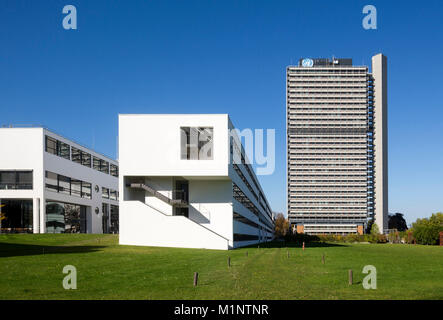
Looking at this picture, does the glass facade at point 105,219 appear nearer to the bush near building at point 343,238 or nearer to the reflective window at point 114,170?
the reflective window at point 114,170

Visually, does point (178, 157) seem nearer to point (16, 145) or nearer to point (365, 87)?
point (16, 145)

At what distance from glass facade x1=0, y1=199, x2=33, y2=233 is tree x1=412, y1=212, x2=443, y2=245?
62.2 metres

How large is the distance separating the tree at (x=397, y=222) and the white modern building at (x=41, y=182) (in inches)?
5745

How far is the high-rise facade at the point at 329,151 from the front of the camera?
176000 mm

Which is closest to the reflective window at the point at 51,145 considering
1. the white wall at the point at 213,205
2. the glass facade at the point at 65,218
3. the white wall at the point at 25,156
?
the white wall at the point at 25,156

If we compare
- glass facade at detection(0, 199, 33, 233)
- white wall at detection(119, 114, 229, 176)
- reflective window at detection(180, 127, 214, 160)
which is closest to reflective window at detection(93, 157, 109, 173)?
glass facade at detection(0, 199, 33, 233)

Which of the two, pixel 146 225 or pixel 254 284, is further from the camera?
pixel 146 225

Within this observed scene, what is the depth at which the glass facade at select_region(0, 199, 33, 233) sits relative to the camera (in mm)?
55375

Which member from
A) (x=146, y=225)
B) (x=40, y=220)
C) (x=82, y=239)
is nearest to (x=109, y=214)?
(x=40, y=220)

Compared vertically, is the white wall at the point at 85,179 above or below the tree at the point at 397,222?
above

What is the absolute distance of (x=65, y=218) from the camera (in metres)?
64.5

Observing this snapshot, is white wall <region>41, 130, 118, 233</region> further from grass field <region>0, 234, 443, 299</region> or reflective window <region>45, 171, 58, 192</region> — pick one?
grass field <region>0, 234, 443, 299</region>
